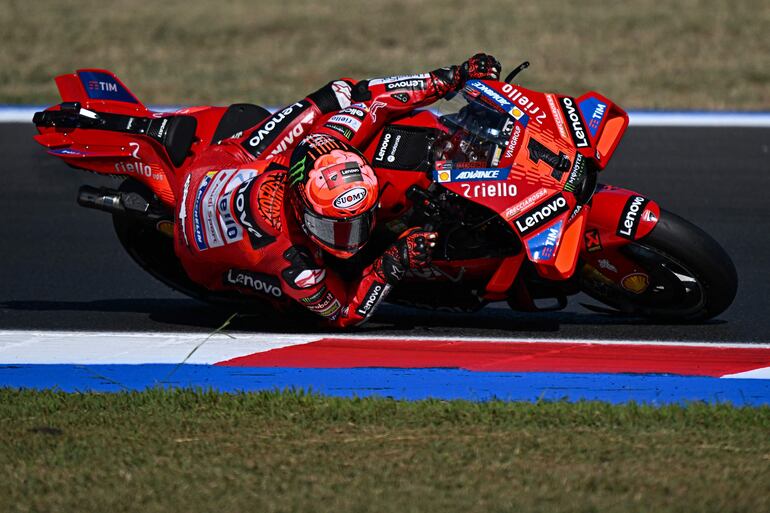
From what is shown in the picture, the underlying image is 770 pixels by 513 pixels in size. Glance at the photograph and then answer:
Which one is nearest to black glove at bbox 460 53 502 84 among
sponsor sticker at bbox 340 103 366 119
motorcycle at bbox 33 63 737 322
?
motorcycle at bbox 33 63 737 322

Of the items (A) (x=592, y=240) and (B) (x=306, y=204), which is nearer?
(B) (x=306, y=204)

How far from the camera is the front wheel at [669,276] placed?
17.7 feet

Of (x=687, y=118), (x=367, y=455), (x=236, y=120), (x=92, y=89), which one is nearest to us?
(x=367, y=455)

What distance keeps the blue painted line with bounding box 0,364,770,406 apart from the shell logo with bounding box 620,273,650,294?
1.74ft

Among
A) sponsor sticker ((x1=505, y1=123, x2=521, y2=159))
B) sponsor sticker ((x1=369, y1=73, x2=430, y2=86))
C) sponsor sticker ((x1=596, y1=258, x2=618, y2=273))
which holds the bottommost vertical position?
sponsor sticker ((x1=596, y1=258, x2=618, y2=273))

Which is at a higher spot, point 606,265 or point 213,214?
point 213,214

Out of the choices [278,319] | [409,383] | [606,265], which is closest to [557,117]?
[606,265]

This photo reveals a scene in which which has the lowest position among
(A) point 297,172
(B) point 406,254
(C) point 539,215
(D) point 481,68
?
(B) point 406,254

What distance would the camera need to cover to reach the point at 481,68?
18.7 ft

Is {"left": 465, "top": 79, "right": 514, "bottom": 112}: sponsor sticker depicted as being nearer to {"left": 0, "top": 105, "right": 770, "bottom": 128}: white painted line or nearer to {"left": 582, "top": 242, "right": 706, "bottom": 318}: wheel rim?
{"left": 582, "top": 242, "right": 706, "bottom": 318}: wheel rim

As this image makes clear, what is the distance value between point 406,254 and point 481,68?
1001mm

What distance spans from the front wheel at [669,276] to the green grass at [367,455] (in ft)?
2.87

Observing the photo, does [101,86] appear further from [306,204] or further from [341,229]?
[341,229]

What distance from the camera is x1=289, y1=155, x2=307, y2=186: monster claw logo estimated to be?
17.4 feet
